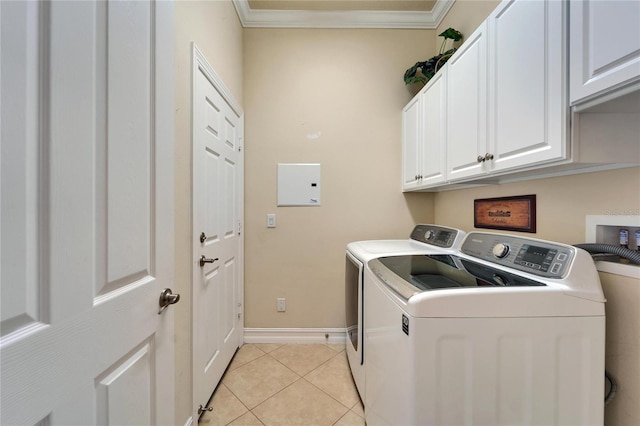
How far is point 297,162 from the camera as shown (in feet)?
6.95

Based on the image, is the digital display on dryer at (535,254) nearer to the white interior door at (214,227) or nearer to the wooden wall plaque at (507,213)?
the wooden wall plaque at (507,213)

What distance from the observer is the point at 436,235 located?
5.50 feet

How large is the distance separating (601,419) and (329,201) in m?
1.78

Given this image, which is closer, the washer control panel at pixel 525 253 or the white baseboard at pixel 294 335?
the washer control panel at pixel 525 253

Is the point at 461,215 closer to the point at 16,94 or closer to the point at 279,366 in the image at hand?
the point at 279,366

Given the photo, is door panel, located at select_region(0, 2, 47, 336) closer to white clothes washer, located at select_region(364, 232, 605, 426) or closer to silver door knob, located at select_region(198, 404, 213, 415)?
white clothes washer, located at select_region(364, 232, 605, 426)

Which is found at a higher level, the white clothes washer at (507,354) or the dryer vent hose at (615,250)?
the dryer vent hose at (615,250)

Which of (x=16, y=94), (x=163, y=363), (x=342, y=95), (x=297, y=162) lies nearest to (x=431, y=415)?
(x=163, y=363)

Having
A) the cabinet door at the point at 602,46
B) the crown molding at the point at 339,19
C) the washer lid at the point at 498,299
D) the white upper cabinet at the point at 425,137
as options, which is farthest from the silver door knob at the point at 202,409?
the crown molding at the point at 339,19

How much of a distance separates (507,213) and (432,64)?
124cm

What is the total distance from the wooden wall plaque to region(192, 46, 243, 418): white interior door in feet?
5.54

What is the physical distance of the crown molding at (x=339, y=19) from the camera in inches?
80.0

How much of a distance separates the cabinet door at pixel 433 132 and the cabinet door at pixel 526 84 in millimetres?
378

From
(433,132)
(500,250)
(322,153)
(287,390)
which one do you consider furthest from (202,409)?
(433,132)
